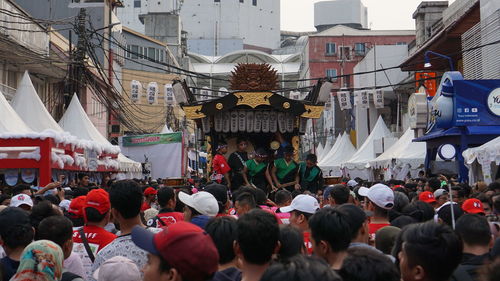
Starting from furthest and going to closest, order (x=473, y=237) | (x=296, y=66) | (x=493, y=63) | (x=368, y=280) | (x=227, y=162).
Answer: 1. (x=296, y=66)
2. (x=493, y=63)
3. (x=227, y=162)
4. (x=473, y=237)
5. (x=368, y=280)

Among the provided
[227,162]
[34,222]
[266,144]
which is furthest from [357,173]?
[34,222]

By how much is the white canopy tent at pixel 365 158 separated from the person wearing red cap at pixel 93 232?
3126 cm

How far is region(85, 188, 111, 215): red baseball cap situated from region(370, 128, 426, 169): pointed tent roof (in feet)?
79.0

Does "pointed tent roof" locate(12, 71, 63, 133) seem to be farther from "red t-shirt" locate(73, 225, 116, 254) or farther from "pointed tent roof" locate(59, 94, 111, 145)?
"red t-shirt" locate(73, 225, 116, 254)

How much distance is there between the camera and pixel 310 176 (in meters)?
16.3

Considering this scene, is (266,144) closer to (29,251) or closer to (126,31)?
(29,251)

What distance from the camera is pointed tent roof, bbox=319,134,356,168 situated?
153ft

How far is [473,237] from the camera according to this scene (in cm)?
559

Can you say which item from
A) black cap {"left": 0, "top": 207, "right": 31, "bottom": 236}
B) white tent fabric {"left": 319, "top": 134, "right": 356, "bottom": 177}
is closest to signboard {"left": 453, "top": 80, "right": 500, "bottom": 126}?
black cap {"left": 0, "top": 207, "right": 31, "bottom": 236}

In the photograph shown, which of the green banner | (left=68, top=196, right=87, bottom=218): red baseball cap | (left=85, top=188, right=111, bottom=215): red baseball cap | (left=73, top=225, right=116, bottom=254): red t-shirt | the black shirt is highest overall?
the green banner

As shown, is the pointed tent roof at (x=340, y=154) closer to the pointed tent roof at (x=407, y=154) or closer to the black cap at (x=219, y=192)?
the pointed tent roof at (x=407, y=154)

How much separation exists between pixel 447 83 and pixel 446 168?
138 inches

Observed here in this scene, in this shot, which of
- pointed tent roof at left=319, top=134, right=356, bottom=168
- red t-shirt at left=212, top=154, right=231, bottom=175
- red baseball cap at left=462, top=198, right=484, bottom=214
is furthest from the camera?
pointed tent roof at left=319, top=134, right=356, bottom=168

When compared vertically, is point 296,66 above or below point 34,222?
above
